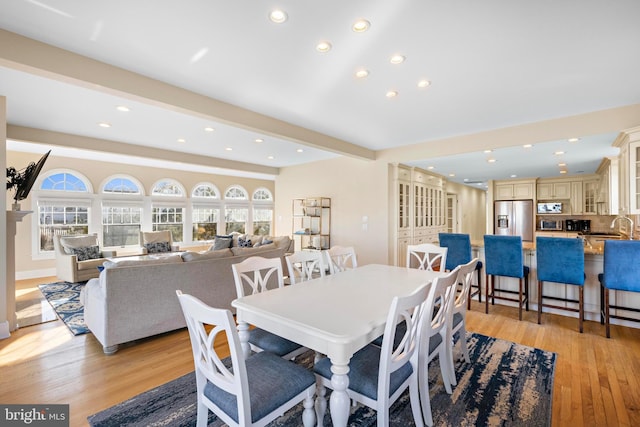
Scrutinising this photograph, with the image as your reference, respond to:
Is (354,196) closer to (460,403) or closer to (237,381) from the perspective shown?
(460,403)

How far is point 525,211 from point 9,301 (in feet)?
34.0

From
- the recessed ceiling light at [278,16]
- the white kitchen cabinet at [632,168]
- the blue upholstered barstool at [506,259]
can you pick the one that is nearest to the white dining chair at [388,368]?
the recessed ceiling light at [278,16]

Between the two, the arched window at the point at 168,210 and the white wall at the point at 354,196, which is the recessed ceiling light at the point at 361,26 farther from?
the arched window at the point at 168,210

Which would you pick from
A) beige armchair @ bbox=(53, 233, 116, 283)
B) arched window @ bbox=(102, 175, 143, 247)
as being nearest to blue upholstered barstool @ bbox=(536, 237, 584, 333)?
beige armchair @ bbox=(53, 233, 116, 283)

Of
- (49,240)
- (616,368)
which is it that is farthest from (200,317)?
(49,240)

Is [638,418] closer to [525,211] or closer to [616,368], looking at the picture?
[616,368]

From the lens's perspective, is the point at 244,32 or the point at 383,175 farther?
the point at 383,175

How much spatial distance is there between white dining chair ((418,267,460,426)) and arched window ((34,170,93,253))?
25.1 feet

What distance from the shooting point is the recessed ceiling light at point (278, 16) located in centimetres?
185

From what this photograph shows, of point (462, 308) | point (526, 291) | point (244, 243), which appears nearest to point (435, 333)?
point (462, 308)

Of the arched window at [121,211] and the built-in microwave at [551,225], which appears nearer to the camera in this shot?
the arched window at [121,211]

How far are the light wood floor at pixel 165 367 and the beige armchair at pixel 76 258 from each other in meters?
2.36

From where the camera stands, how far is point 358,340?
4.52 feet

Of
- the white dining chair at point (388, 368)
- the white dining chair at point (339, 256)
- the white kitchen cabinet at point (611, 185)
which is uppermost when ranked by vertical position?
the white kitchen cabinet at point (611, 185)
